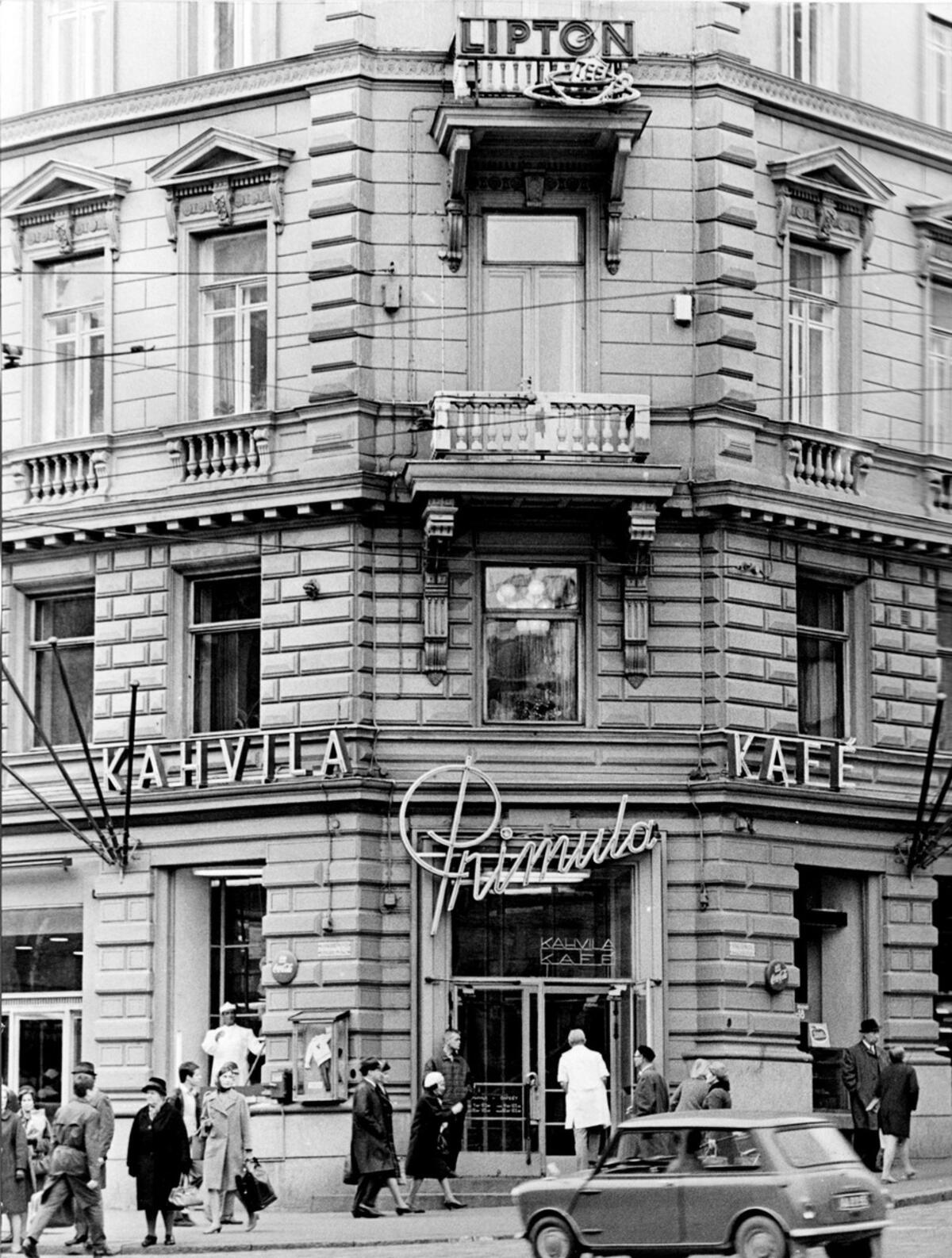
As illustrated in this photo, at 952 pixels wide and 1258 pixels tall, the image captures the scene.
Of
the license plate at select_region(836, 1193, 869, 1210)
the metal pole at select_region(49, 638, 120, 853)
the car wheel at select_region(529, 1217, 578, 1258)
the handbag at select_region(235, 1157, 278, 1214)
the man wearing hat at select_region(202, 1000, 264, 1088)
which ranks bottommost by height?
the handbag at select_region(235, 1157, 278, 1214)

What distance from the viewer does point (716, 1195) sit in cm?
1992

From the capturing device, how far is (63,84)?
1342 inches

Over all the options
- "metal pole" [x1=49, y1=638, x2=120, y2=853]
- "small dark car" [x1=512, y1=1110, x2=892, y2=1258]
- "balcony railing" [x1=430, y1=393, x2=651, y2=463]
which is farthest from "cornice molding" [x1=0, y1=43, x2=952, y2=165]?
"small dark car" [x1=512, y1=1110, x2=892, y2=1258]

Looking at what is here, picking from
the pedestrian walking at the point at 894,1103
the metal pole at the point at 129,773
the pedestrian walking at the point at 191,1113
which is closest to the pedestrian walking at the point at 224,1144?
the pedestrian walking at the point at 191,1113

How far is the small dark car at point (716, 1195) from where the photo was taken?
1955cm

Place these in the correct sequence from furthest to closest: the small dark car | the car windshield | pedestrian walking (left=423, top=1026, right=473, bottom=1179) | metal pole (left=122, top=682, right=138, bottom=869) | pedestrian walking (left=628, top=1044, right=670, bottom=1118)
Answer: metal pole (left=122, top=682, right=138, bottom=869) → pedestrian walking (left=423, top=1026, right=473, bottom=1179) → pedestrian walking (left=628, top=1044, right=670, bottom=1118) → the car windshield → the small dark car

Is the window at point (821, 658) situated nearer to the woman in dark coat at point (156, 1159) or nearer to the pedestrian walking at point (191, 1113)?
the pedestrian walking at point (191, 1113)

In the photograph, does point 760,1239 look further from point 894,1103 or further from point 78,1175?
point 894,1103

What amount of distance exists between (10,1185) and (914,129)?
19856 mm

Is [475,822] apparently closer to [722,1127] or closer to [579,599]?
[579,599]

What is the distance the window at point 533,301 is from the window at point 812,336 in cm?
327

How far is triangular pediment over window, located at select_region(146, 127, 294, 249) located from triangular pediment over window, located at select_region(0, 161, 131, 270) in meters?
0.83

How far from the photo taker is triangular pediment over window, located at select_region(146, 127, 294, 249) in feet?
105

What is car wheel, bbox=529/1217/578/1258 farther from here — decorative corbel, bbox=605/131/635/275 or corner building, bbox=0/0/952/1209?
decorative corbel, bbox=605/131/635/275
